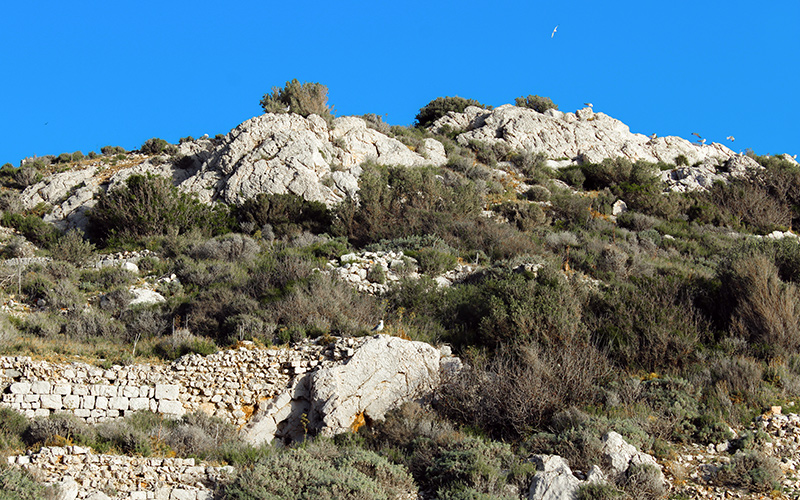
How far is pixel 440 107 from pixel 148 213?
71.9 ft

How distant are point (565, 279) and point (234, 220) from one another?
38.2 ft

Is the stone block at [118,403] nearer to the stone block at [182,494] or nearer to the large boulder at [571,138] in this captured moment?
the stone block at [182,494]

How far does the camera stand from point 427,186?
2025 centimetres

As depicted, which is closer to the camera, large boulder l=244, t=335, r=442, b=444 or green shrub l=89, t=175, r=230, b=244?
large boulder l=244, t=335, r=442, b=444

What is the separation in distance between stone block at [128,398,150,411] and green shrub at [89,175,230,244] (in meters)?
9.42

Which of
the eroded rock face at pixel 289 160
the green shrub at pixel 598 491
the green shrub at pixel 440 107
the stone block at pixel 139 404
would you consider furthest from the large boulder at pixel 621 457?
the green shrub at pixel 440 107

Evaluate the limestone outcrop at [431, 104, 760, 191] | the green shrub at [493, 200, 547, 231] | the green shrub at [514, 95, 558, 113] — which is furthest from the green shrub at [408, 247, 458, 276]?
the green shrub at [514, 95, 558, 113]

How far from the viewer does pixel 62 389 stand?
28.1 feet

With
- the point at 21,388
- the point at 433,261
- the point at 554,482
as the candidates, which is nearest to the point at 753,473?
the point at 554,482

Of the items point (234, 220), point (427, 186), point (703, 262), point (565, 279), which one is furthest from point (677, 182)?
point (234, 220)

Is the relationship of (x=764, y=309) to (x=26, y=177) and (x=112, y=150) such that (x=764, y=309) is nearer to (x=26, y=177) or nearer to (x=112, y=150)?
(x=26, y=177)

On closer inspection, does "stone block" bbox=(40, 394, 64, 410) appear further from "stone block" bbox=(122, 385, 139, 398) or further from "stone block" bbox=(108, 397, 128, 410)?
"stone block" bbox=(122, 385, 139, 398)

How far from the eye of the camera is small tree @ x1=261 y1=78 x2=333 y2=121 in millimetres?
25141

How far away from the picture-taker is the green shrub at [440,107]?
35634 millimetres
